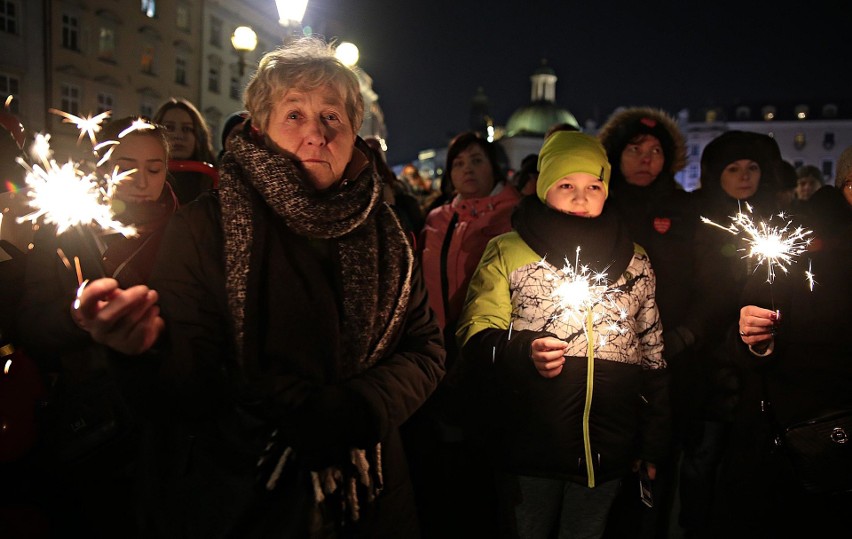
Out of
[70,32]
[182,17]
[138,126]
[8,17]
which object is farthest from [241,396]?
[182,17]

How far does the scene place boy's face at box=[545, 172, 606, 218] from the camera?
3.20 m

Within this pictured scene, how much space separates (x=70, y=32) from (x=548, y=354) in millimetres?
29772

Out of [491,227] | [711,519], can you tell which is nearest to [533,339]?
[711,519]

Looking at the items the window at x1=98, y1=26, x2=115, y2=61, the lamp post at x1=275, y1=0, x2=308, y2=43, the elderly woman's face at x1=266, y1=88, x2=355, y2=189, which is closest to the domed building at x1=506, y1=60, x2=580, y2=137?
the window at x1=98, y1=26, x2=115, y2=61

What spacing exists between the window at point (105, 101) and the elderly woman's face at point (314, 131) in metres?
29.6

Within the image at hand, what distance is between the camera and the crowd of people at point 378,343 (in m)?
1.97

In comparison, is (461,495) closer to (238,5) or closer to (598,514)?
(598,514)

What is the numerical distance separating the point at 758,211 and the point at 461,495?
3.01 metres

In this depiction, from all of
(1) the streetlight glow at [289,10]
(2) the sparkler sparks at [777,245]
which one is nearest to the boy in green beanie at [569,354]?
(2) the sparkler sparks at [777,245]

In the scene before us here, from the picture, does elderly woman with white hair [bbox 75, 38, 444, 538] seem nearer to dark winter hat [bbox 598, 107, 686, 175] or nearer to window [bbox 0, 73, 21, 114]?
dark winter hat [bbox 598, 107, 686, 175]

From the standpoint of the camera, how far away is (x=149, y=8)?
30.6 metres

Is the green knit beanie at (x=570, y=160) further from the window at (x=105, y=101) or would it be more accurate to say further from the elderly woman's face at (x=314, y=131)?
the window at (x=105, y=101)

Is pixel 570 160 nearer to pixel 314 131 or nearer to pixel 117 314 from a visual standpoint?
pixel 314 131

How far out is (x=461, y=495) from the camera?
187 inches
